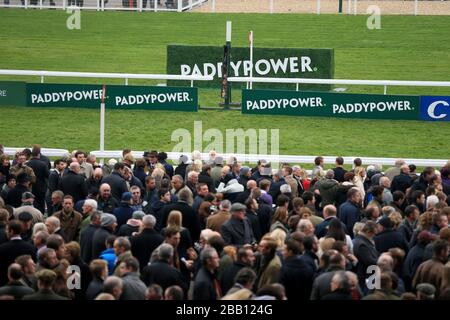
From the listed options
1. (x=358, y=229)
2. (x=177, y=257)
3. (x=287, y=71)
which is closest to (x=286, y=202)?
(x=358, y=229)

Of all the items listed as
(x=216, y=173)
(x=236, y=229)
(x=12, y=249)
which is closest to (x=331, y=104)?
(x=216, y=173)

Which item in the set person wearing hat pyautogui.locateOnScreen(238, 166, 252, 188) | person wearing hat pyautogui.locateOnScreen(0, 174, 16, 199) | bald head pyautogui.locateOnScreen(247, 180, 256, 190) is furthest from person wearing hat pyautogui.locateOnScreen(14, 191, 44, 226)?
person wearing hat pyautogui.locateOnScreen(238, 166, 252, 188)

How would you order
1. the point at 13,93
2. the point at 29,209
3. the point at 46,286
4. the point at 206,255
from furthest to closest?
1. the point at 13,93
2. the point at 29,209
3. the point at 206,255
4. the point at 46,286

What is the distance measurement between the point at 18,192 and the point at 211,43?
15629 mm

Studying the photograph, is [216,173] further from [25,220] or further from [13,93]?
[13,93]

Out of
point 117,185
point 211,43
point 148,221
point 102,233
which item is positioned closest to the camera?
point 148,221

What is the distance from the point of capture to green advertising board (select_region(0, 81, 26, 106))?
2241cm

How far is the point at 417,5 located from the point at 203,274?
2552 cm

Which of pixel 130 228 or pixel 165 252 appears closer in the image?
pixel 165 252

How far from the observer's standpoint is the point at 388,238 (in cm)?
1116

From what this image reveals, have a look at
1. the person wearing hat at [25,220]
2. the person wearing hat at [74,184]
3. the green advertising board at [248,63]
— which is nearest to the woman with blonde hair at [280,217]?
the person wearing hat at [25,220]

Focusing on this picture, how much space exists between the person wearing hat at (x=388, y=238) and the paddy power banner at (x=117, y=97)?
435 inches

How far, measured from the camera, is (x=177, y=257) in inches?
417

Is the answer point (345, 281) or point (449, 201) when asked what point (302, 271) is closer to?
point (345, 281)
